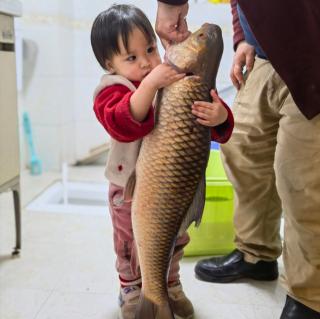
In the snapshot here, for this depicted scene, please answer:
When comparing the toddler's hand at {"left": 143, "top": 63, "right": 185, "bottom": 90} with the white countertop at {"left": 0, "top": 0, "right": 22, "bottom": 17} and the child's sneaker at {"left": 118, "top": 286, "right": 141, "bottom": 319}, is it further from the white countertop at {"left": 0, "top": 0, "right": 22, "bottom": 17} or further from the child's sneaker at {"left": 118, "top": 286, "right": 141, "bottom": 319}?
the white countertop at {"left": 0, "top": 0, "right": 22, "bottom": 17}

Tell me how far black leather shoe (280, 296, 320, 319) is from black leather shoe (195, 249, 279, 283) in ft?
0.94

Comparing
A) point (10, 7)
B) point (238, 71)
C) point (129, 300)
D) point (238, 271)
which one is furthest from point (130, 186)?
point (10, 7)

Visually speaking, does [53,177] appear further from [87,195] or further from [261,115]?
[261,115]

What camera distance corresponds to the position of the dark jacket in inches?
34.7

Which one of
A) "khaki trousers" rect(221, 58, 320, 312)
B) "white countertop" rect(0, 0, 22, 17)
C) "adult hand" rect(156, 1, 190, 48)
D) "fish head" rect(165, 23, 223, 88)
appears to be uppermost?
"white countertop" rect(0, 0, 22, 17)

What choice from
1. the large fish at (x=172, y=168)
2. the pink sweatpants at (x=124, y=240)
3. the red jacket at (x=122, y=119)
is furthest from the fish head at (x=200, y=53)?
the pink sweatpants at (x=124, y=240)

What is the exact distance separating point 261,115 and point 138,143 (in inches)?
16.1

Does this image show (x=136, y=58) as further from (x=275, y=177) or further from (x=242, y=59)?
(x=275, y=177)

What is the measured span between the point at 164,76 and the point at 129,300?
60 cm

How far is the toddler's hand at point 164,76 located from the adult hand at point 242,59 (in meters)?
0.47

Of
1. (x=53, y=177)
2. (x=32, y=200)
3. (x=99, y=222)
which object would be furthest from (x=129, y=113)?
(x=53, y=177)

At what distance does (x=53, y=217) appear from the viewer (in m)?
1.81

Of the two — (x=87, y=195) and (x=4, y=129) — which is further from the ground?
(x=4, y=129)

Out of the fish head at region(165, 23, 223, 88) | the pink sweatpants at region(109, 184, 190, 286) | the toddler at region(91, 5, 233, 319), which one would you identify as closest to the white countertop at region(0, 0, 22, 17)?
the toddler at region(91, 5, 233, 319)
